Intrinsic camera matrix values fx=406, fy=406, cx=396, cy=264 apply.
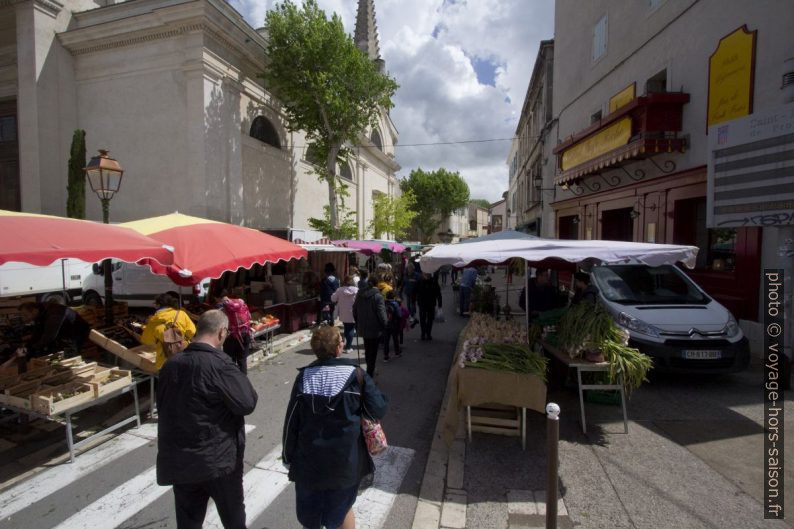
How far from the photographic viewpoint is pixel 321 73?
16.0 metres

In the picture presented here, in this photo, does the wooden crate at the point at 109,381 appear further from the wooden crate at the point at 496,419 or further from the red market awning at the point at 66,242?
the wooden crate at the point at 496,419

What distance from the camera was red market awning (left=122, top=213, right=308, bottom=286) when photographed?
608 cm

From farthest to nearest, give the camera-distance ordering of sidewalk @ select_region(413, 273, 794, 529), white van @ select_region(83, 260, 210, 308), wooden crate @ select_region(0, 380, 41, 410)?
white van @ select_region(83, 260, 210, 308), wooden crate @ select_region(0, 380, 41, 410), sidewalk @ select_region(413, 273, 794, 529)

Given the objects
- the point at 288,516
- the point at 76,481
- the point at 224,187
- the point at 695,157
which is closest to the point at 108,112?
the point at 224,187

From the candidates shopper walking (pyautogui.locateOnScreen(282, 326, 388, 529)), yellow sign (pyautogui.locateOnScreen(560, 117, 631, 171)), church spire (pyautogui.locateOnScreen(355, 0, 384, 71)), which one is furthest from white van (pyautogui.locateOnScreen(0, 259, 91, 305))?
church spire (pyautogui.locateOnScreen(355, 0, 384, 71))

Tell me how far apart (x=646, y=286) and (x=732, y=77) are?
5215mm

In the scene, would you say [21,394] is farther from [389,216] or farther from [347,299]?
[389,216]

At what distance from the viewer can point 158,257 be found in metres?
5.48

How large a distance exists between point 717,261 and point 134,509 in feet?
38.0

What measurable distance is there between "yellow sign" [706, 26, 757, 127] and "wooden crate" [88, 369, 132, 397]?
465 inches

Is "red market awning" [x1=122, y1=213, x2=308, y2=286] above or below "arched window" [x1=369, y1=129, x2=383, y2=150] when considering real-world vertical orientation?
below

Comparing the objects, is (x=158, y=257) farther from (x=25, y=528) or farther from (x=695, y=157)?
(x=695, y=157)

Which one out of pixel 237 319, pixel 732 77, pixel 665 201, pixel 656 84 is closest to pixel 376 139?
pixel 656 84

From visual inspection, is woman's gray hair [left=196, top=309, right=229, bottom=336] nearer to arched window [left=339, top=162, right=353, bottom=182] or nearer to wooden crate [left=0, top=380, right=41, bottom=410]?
wooden crate [left=0, top=380, right=41, bottom=410]
